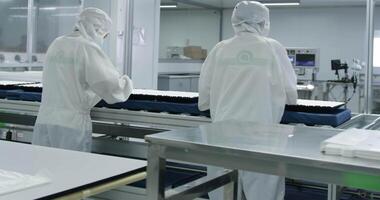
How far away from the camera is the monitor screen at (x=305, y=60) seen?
258 inches

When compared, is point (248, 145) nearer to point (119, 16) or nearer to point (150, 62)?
point (119, 16)

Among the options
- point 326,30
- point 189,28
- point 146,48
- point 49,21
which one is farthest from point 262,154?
point 189,28

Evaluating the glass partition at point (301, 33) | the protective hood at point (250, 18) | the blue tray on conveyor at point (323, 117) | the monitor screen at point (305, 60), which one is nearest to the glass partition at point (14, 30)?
the glass partition at point (301, 33)

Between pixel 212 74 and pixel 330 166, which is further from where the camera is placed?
pixel 212 74

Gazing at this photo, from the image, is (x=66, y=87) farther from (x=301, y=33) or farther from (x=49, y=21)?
(x=301, y=33)

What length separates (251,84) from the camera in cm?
221

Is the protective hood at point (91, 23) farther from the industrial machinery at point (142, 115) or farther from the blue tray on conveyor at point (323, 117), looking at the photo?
the blue tray on conveyor at point (323, 117)

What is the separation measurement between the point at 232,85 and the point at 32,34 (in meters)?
2.76

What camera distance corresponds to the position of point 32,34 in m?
4.36

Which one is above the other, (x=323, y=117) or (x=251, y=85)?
(x=251, y=85)

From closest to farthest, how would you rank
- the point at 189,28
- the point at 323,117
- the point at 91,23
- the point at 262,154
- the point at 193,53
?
the point at 262,154, the point at 323,117, the point at 91,23, the point at 193,53, the point at 189,28

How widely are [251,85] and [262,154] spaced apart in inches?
48.7

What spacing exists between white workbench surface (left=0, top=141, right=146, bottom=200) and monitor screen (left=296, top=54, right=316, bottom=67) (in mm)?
5403

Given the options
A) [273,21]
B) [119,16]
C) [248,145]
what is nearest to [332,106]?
[248,145]
